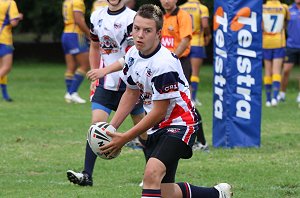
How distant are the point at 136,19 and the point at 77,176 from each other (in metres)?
2.34

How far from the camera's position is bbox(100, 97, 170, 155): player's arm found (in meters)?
6.25

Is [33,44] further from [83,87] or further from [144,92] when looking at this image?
[144,92]

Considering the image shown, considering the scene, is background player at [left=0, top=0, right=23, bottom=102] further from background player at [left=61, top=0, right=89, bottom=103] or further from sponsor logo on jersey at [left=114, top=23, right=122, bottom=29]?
sponsor logo on jersey at [left=114, top=23, right=122, bottom=29]

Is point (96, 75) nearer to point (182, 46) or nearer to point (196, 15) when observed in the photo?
point (182, 46)

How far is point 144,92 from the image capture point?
21.6 ft

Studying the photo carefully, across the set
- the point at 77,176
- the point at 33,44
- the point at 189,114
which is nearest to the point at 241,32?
the point at 77,176

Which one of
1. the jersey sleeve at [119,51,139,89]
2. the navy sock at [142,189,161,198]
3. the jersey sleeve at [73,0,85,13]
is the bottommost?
the jersey sleeve at [73,0,85,13]

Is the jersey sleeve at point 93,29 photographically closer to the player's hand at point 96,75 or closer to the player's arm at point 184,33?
the player's hand at point 96,75

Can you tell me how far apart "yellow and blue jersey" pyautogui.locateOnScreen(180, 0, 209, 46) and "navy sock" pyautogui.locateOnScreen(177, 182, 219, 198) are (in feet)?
34.0

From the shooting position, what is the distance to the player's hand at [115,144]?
6262mm

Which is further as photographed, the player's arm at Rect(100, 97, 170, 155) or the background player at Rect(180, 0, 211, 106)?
the background player at Rect(180, 0, 211, 106)

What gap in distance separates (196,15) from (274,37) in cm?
169

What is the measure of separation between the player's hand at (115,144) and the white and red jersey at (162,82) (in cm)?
38

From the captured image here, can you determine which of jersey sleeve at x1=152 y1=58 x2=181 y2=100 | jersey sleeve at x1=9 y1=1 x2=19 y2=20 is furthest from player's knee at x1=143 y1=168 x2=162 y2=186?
jersey sleeve at x1=9 y1=1 x2=19 y2=20
